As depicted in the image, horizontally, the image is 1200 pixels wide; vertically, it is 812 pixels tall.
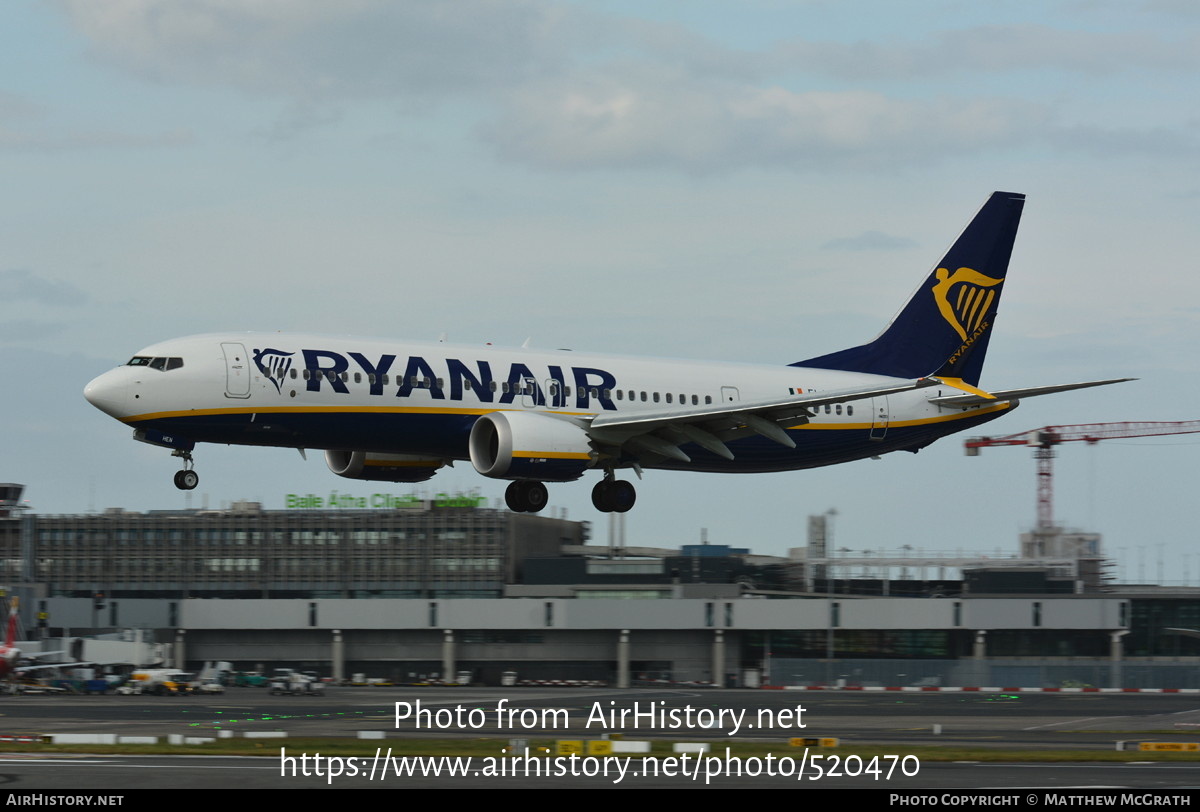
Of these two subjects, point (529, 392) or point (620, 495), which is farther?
point (620, 495)

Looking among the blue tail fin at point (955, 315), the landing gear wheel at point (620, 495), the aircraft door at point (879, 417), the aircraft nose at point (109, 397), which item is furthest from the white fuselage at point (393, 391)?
the blue tail fin at point (955, 315)

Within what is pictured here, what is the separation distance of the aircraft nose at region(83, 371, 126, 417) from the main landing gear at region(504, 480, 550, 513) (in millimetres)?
14734

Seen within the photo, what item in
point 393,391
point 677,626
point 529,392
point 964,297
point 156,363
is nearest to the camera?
point 156,363

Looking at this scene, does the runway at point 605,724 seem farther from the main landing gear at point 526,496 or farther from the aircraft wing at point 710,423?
the aircraft wing at point 710,423

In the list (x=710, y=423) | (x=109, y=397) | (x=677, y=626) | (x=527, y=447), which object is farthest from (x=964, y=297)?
(x=677, y=626)

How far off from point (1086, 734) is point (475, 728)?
2198 cm

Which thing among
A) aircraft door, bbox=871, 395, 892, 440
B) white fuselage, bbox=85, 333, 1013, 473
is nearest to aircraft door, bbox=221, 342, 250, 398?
white fuselage, bbox=85, 333, 1013, 473

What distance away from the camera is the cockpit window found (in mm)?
50250

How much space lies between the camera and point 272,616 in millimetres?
117750

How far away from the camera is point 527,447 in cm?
5291

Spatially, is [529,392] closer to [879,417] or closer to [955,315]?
[879,417]

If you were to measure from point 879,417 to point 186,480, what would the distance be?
27891 millimetres

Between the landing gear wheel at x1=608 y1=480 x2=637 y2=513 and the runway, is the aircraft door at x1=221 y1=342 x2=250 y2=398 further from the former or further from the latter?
the landing gear wheel at x1=608 y1=480 x2=637 y2=513

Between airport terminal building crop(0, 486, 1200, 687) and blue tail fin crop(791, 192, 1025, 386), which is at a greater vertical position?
blue tail fin crop(791, 192, 1025, 386)
